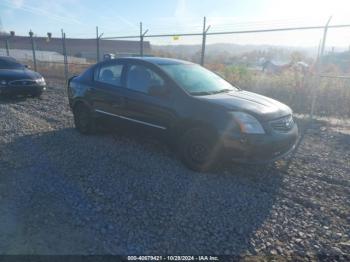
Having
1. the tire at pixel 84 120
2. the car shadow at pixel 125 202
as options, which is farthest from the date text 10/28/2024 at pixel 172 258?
the tire at pixel 84 120

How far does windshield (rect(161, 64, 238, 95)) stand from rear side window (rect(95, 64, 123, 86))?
95cm

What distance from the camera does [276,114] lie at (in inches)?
166

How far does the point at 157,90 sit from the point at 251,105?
1.46 metres

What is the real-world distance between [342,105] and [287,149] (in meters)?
5.21

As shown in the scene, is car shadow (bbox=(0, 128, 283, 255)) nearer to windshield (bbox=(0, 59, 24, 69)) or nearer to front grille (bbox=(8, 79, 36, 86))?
front grille (bbox=(8, 79, 36, 86))

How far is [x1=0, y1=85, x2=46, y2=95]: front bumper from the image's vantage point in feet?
31.0

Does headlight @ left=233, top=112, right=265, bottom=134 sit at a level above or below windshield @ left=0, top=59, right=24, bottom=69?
below

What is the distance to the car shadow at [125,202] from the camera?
2.82m

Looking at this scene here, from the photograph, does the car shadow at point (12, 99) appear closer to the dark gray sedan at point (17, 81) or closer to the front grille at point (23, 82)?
the dark gray sedan at point (17, 81)

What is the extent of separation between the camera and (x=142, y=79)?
5012mm

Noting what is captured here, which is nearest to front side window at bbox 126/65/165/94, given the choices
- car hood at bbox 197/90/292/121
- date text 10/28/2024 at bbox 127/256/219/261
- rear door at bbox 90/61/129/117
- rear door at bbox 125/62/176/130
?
rear door at bbox 125/62/176/130

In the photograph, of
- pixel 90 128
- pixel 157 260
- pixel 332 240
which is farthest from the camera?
pixel 90 128

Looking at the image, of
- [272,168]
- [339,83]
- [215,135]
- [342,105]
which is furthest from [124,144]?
[339,83]

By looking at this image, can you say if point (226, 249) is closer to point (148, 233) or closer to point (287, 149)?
point (148, 233)
